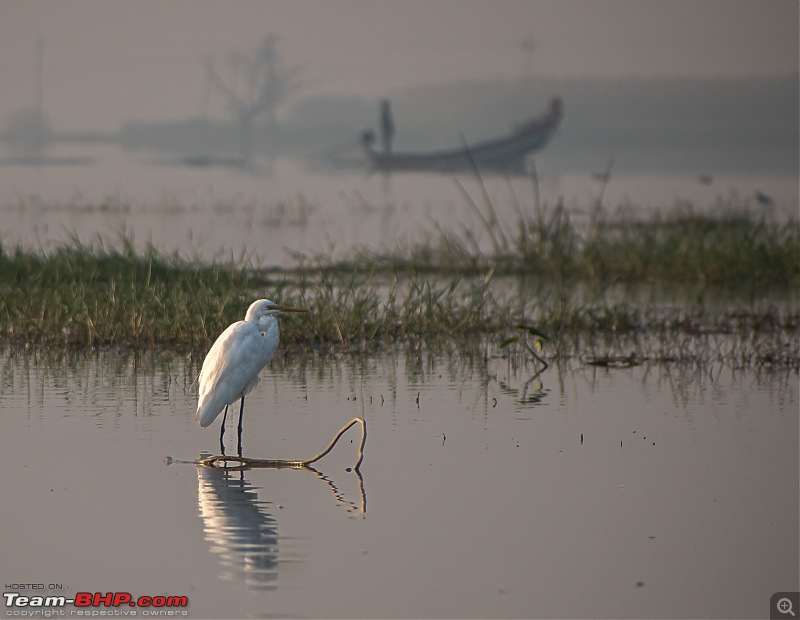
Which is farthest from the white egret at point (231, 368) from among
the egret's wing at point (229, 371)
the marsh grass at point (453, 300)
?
the marsh grass at point (453, 300)

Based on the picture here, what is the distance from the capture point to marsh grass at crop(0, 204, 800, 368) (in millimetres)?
11594

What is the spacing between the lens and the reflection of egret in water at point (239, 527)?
5828 millimetres

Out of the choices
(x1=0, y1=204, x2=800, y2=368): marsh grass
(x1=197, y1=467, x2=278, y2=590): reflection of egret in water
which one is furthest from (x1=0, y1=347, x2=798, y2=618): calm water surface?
(x1=0, y1=204, x2=800, y2=368): marsh grass

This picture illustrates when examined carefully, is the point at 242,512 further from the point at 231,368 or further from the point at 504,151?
the point at 504,151

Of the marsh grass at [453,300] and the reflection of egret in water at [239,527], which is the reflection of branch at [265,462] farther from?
the marsh grass at [453,300]

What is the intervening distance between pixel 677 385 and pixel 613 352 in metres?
1.63

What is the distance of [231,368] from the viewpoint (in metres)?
8.19

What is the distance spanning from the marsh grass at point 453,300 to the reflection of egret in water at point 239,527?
4134 mm

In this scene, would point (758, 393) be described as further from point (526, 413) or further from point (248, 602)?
point (248, 602)

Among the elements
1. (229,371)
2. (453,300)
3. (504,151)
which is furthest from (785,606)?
(504,151)

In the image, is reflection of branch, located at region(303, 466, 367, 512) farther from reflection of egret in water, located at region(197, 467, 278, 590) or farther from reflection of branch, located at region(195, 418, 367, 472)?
reflection of egret in water, located at region(197, 467, 278, 590)

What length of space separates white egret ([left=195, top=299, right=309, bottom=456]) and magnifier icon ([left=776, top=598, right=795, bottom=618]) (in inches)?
135

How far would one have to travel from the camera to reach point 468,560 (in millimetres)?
6000

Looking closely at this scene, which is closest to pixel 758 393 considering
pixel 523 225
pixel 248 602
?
pixel 248 602
